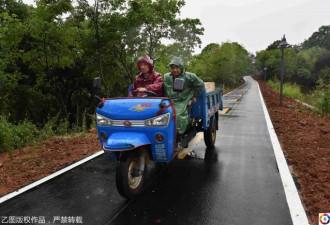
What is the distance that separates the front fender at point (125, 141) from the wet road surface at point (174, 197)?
0.84m

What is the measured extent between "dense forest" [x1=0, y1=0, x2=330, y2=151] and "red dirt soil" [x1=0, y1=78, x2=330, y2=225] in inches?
43.2

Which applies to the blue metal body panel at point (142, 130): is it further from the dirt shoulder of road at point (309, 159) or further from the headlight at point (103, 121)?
the dirt shoulder of road at point (309, 159)

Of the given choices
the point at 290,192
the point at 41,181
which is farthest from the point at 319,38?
the point at 41,181

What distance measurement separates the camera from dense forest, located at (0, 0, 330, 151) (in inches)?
417

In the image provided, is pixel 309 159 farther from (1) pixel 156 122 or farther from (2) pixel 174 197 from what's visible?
(1) pixel 156 122

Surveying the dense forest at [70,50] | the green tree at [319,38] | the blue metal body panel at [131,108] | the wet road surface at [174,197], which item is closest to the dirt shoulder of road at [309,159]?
the wet road surface at [174,197]

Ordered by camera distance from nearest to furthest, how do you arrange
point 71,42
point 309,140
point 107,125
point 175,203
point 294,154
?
point 175,203, point 107,125, point 294,154, point 309,140, point 71,42

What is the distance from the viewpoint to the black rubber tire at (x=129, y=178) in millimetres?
3245

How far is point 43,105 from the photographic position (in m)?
16.9

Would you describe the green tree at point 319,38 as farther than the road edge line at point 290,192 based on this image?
Yes

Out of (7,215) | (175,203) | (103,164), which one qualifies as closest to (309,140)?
(175,203)

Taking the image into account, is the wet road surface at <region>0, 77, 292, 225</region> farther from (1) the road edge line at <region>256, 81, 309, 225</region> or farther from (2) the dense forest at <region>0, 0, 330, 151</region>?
(2) the dense forest at <region>0, 0, 330, 151</region>

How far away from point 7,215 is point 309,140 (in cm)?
688

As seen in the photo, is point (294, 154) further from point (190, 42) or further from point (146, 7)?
point (190, 42)
